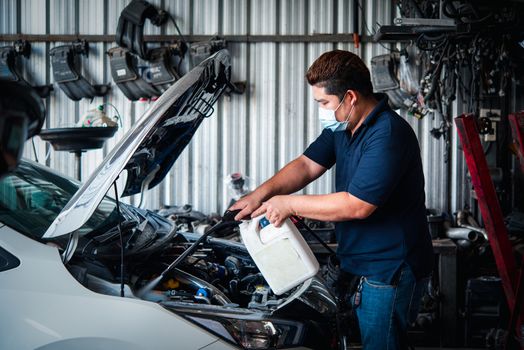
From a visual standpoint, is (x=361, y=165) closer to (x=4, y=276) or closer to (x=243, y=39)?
(x=4, y=276)

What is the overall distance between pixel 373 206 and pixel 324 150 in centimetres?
64

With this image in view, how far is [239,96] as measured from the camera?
5.47 metres

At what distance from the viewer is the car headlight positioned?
7.41ft

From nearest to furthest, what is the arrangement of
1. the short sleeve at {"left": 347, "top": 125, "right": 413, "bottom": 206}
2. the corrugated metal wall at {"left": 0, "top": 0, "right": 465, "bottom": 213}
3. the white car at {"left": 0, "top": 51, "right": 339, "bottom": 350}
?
1. the white car at {"left": 0, "top": 51, "right": 339, "bottom": 350}
2. the short sleeve at {"left": 347, "top": 125, "right": 413, "bottom": 206}
3. the corrugated metal wall at {"left": 0, "top": 0, "right": 465, "bottom": 213}

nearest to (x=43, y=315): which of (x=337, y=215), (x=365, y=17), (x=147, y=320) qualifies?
(x=147, y=320)

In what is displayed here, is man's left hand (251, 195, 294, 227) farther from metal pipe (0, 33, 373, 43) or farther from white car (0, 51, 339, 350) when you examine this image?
metal pipe (0, 33, 373, 43)

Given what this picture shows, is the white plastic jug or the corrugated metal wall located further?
the corrugated metal wall

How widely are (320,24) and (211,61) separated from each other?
3088 millimetres

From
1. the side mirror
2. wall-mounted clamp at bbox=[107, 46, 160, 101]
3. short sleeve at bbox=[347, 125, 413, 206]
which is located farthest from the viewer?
wall-mounted clamp at bbox=[107, 46, 160, 101]

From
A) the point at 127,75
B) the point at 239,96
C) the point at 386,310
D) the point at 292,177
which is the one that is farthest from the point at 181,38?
the point at 386,310

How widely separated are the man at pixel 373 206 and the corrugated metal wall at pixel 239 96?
2.85m

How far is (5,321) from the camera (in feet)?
6.88

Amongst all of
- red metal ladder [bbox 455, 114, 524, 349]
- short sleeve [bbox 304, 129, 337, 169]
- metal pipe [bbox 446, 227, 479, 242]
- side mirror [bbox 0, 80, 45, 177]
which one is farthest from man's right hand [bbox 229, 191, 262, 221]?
metal pipe [bbox 446, 227, 479, 242]

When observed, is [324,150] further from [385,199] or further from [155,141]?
[155,141]
